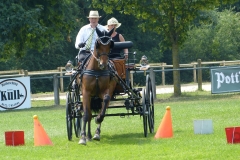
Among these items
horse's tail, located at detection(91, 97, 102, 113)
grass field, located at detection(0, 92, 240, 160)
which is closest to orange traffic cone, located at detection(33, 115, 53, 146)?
grass field, located at detection(0, 92, 240, 160)

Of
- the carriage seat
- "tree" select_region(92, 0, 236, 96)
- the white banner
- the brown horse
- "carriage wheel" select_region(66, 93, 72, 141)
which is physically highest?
"tree" select_region(92, 0, 236, 96)

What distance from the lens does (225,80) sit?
26.9 metres

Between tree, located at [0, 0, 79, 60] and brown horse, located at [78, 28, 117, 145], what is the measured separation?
1463 cm

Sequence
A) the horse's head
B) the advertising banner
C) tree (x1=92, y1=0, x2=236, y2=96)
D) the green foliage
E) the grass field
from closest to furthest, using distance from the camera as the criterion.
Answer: the grass field → the horse's head → the advertising banner → tree (x1=92, y1=0, x2=236, y2=96) → the green foliage

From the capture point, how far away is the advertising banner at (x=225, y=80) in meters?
26.5

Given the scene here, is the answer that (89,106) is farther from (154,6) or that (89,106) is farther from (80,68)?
(154,6)

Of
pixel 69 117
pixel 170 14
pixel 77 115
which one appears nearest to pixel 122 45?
pixel 77 115

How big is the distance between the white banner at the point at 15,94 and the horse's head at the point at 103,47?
41.0 ft

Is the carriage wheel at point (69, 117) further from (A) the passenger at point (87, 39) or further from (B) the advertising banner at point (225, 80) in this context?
(B) the advertising banner at point (225, 80)

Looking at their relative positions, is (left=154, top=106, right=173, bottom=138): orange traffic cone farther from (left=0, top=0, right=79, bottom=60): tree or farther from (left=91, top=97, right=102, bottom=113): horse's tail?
(left=0, top=0, right=79, bottom=60): tree

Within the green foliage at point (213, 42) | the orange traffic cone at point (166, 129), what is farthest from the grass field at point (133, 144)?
the green foliage at point (213, 42)

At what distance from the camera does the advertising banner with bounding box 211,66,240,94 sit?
1043 inches

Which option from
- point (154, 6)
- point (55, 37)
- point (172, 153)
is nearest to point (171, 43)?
point (154, 6)

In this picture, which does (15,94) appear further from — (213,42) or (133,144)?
(213,42)
